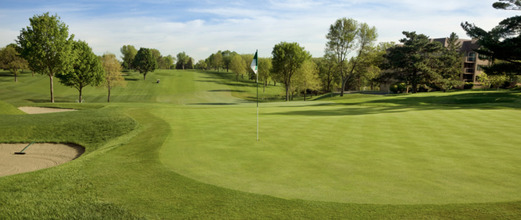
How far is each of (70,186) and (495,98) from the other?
51139 mm

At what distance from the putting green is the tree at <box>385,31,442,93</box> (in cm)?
5196

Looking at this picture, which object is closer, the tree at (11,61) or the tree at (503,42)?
the tree at (503,42)

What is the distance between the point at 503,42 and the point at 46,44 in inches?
2485

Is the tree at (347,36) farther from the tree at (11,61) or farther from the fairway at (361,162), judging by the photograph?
the tree at (11,61)

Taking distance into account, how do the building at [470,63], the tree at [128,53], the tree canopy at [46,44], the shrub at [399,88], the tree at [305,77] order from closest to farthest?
the tree canopy at [46,44] < the shrub at [399,88] < the tree at [305,77] < the building at [470,63] < the tree at [128,53]

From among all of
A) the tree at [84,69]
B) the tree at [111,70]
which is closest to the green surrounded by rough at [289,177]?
the tree at [84,69]

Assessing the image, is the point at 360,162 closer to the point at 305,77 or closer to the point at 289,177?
the point at 289,177

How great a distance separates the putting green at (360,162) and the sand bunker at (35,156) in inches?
227

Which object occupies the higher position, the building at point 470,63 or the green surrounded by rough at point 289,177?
the building at point 470,63

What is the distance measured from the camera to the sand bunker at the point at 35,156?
526 inches

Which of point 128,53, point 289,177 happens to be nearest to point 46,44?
point 289,177

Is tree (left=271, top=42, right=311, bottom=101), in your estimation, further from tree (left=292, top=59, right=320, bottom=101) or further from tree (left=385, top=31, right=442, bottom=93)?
tree (left=385, top=31, right=442, bottom=93)

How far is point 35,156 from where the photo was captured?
15438 millimetres

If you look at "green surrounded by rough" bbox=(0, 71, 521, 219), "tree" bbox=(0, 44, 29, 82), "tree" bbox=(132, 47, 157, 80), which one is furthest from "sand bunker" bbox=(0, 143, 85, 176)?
"tree" bbox=(132, 47, 157, 80)
